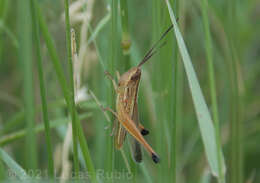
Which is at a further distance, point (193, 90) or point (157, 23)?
point (157, 23)

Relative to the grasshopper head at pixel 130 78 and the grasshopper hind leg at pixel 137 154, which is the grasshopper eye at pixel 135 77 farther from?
the grasshopper hind leg at pixel 137 154

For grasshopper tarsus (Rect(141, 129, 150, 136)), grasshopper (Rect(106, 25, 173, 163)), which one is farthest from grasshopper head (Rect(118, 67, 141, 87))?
grasshopper tarsus (Rect(141, 129, 150, 136))

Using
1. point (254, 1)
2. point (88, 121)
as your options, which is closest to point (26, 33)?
point (88, 121)

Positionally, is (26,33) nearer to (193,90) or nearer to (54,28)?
(193,90)

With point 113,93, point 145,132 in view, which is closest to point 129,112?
point 145,132

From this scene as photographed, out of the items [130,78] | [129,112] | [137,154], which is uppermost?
[130,78]

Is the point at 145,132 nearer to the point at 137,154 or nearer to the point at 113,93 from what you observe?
the point at 137,154
